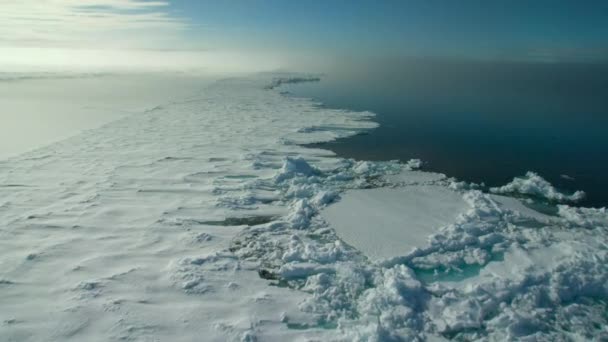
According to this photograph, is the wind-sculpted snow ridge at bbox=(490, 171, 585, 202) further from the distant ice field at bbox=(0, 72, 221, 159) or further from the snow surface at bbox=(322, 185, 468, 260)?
the distant ice field at bbox=(0, 72, 221, 159)

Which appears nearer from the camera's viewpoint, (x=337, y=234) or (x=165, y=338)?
(x=165, y=338)

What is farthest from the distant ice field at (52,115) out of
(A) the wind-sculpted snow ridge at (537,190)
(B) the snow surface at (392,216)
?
A: (A) the wind-sculpted snow ridge at (537,190)

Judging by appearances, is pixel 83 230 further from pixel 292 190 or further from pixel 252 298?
pixel 292 190

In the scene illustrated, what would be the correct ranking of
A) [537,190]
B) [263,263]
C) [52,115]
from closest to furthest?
[263,263] < [537,190] < [52,115]

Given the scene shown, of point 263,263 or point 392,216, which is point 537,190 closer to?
point 392,216

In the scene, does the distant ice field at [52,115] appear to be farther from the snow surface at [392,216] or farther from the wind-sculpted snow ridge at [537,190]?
the wind-sculpted snow ridge at [537,190]

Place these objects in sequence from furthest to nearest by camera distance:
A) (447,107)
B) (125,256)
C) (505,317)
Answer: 1. (447,107)
2. (125,256)
3. (505,317)

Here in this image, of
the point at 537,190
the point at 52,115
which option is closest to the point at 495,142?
the point at 537,190

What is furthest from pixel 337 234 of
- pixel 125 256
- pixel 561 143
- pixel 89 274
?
pixel 561 143

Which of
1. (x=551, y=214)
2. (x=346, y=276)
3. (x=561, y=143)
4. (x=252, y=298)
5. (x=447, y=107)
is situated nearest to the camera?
(x=252, y=298)
